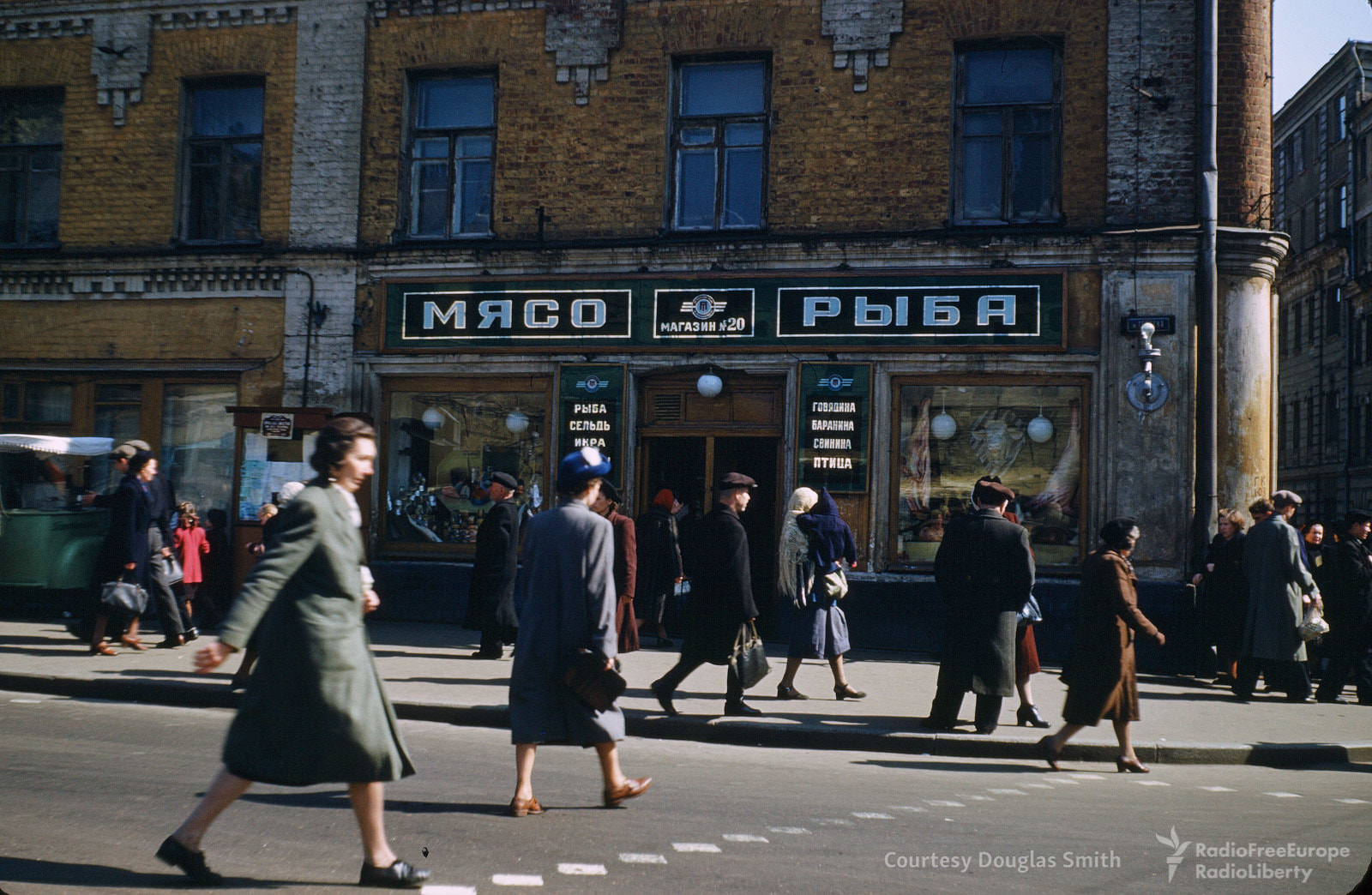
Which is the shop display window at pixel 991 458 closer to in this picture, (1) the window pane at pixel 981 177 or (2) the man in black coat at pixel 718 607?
(1) the window pane at pixel 981 177

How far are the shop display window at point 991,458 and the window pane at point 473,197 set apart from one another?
5690 millimetres

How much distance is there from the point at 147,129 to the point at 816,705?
39.8ft

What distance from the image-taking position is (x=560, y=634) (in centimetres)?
586

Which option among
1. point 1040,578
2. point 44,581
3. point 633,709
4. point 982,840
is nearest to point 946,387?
point 1040,578

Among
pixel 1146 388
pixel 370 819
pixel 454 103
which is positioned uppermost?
pixel 454 103

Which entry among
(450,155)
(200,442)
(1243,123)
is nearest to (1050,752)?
(1243,123)

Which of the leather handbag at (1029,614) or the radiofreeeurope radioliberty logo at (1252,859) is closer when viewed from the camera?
the radiofreeeurope radioliberty logo at (1252,859)

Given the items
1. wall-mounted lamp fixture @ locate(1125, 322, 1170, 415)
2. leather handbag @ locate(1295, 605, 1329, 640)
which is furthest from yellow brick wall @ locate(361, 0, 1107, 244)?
leather handbag @ locate(1295, 605, 1329, 640)

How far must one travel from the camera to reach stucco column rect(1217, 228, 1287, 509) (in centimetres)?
1327

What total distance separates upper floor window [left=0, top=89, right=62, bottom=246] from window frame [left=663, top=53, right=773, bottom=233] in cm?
861

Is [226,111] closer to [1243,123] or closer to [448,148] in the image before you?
[448,148]

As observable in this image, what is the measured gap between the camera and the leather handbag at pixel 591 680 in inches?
226

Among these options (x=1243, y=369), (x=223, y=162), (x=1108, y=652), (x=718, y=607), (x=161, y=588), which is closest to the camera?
(x=1108, y=652)

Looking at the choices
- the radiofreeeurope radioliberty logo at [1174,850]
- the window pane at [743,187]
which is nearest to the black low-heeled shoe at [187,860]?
the radiofreeeurope radioliberty logo at [1174,850]
